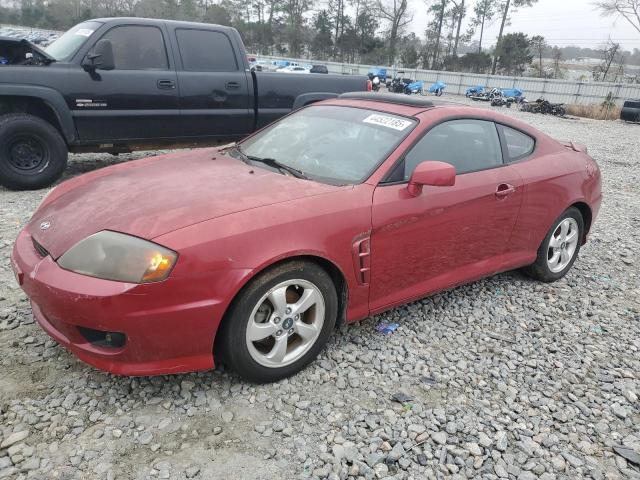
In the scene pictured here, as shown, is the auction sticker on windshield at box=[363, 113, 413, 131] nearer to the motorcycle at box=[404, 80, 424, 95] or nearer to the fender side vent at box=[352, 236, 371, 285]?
the fender side vent at box=[352, 236, 371, 285]

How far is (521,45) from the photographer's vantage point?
40.9 metres

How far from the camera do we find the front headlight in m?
2.12

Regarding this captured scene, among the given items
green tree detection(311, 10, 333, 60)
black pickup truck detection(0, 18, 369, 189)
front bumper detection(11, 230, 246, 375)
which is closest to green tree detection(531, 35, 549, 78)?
green tree detection(311, 10, 333, 60)

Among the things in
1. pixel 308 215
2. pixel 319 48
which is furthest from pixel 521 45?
pixel 308 215

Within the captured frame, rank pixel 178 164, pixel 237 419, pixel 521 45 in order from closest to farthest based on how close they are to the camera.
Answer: pixel 237 419, pixel 178 164, pixel 521 45

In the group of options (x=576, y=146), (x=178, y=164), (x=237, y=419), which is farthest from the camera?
(x=576, y=146)

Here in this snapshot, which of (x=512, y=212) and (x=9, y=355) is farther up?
(x=512, y=212)

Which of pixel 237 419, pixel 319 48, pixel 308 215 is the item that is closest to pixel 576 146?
pixel 308 215

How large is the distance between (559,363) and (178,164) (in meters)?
2.78

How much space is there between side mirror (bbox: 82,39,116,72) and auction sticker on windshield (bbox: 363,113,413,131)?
12.3ft

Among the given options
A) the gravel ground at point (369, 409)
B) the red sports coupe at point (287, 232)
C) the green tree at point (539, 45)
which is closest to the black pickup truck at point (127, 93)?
the gravel ground at point (369, 409)

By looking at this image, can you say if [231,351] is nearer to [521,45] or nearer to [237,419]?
[237,419]

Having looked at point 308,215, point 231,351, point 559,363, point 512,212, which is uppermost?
point 308,215

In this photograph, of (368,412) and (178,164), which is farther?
(178,164)
